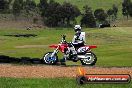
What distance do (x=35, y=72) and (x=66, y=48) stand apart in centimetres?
574

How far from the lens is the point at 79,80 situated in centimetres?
1509

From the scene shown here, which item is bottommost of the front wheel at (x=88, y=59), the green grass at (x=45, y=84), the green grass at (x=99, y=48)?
the green grass at (x=99, y=48)

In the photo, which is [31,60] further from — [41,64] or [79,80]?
[79,80]

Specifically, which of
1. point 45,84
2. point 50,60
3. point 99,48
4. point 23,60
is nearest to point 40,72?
point 50,60

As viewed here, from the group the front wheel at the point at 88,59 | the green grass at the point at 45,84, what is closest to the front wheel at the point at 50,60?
the front wheel at the point at 88,59

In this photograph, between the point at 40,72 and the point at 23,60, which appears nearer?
the point at 40,72

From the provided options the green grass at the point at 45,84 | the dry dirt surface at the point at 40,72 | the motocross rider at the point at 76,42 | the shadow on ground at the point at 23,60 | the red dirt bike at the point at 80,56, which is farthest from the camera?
the red dirt bike at the point at 80,56

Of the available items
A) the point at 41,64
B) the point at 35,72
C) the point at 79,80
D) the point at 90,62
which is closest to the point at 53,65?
the point at 41,64

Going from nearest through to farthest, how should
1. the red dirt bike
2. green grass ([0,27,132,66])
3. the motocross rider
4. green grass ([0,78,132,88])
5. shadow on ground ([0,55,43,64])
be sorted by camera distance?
green grass ([0,78,132,88]) → the motocross rider → shadow on ground ([0,55,43,64]) → the red dirt bike → green grass ([0,27,132,66])

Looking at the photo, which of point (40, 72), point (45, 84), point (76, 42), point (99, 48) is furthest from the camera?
point (99, 48)

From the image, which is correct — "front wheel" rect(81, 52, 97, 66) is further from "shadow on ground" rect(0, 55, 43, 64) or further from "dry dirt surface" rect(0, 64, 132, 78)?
"dry dirt surface" rect(0, 64, 132, 78)

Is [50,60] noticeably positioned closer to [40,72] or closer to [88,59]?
[88,59]

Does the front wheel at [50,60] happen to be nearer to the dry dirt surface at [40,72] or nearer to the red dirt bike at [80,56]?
the red dirt bike at [80,56]

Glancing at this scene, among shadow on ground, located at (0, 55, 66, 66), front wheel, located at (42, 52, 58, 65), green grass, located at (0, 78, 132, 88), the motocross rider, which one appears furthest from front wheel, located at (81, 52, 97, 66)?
green grass, located at (0, 78, 132, 88)
